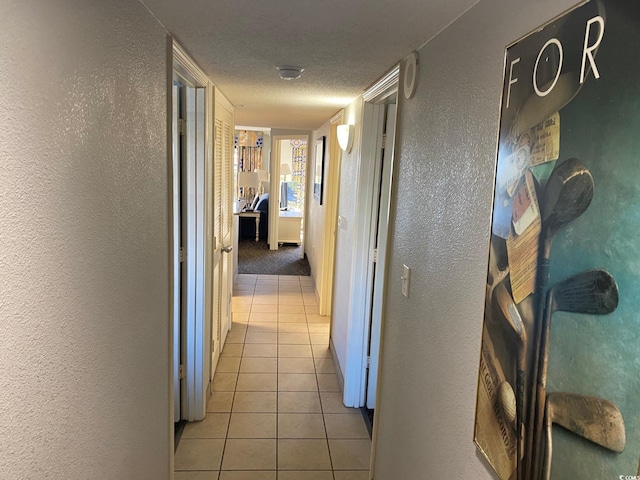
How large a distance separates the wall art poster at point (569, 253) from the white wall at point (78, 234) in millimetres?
897

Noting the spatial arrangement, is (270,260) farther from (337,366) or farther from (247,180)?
(337,366)

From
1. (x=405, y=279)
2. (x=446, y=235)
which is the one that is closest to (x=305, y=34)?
(x=446, y=235)

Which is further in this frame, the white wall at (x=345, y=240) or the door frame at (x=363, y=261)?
the white wall at (x=345, y=240)

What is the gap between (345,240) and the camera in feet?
11.2

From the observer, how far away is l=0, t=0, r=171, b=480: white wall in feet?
2.47

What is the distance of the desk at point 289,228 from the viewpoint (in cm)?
845

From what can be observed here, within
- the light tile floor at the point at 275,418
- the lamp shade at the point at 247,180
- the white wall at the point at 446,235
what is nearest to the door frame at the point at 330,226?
the light tile floor at the point at 275,418

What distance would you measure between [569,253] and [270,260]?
650cm

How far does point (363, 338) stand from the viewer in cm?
303

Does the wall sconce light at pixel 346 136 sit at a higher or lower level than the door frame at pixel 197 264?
higher

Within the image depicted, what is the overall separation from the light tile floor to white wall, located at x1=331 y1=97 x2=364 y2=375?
1.01ft

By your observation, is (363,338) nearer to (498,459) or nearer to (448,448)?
(448,448)

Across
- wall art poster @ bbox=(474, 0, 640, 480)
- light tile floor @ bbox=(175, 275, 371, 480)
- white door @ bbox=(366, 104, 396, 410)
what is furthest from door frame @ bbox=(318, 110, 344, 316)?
wall art poster @ bbox=(474, 0, 640, 480)

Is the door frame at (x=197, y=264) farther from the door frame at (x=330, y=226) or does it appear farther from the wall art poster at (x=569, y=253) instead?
the door frame at (x=330, y=226)
